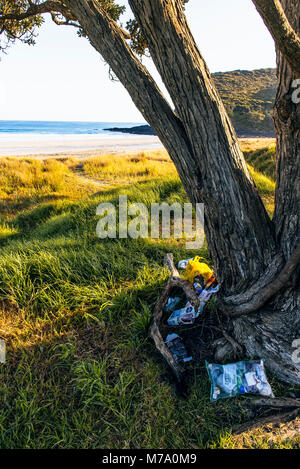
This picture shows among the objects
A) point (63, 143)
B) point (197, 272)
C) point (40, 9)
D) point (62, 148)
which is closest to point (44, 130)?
point (63, 143)

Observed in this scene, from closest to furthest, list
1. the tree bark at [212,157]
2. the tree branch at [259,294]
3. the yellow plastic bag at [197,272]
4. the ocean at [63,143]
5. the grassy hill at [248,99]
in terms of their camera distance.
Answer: the tree bark at [212,157] < the tree branch at [259,294] < the yellow plastic bag at [197,272] < the ocean at [63,143] < the grassy hill at [248,99]

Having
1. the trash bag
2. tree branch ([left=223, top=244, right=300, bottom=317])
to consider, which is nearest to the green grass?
tree branch ([left=223, top=244, right=300, bottom=317])

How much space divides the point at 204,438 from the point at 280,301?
1.07 m

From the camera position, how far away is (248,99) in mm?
51719

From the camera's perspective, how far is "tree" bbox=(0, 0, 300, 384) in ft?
5.69

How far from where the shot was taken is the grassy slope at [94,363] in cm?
178

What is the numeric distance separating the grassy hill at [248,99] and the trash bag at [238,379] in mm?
43081

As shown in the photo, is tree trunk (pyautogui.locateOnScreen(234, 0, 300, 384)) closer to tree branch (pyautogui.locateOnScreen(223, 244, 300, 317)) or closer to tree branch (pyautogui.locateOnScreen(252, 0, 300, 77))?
tree branch (pyautogui.locateOnScreen(223, 244, 300, 317))

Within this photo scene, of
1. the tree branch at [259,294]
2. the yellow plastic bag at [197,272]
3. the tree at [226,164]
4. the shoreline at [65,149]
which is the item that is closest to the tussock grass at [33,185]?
the yellow plastic bag at [197,272]

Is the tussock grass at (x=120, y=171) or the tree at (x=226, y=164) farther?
the tussock grass at (x=120, y=171)

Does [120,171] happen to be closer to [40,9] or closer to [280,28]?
[40,9]

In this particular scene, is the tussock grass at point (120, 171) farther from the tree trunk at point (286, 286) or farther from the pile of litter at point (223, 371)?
the tree trunk at point (286, 286)

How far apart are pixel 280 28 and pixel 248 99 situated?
58701 mm
